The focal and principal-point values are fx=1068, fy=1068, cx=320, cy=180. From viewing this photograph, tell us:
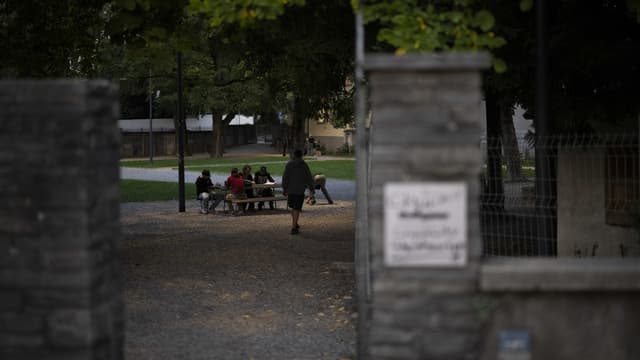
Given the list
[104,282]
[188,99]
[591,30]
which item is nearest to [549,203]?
[591,30]

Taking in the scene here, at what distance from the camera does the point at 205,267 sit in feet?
54.6

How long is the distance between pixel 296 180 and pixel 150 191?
14919 millimetres

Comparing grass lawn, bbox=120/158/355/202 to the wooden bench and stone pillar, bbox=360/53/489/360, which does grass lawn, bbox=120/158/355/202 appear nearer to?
the wooden bench

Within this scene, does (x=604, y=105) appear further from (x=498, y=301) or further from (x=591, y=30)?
(x=498, y=301)

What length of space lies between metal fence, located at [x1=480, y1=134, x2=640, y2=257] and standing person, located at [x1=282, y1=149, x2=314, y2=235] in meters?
7.03

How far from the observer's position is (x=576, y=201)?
40.7 ft

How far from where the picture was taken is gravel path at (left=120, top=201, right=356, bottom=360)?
10852 mm

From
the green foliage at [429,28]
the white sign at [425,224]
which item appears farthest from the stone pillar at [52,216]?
the green foliage at [429,28]

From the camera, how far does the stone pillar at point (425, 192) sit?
7.16m

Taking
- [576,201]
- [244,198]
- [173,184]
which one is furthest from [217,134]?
[576,201]

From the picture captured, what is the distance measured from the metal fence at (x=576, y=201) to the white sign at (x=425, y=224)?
11.4 feet

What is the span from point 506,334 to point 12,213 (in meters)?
3.51

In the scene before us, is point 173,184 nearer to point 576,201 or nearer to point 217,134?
point 217,134

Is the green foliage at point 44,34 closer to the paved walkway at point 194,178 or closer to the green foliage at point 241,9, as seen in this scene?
the green foliage at point 241,9
